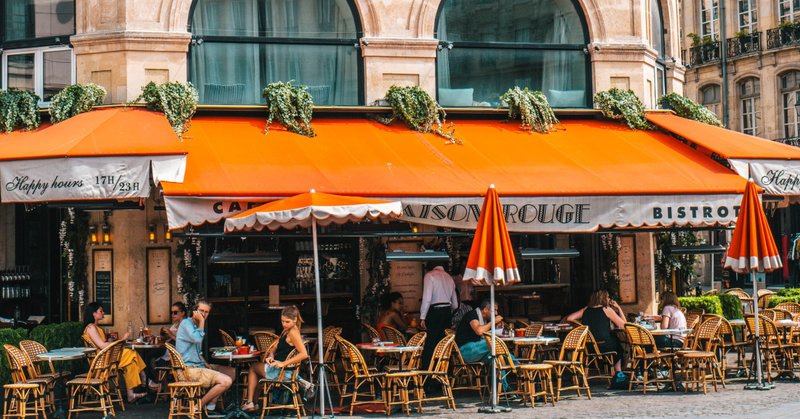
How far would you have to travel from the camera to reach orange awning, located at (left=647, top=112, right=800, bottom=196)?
15977 mm

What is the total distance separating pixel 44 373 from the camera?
14758 mm

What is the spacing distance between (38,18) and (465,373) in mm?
8524

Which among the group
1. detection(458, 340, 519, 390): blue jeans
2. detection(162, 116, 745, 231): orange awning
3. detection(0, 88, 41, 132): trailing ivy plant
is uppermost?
detection(0, 88, 41, 132): trailing ivy plant

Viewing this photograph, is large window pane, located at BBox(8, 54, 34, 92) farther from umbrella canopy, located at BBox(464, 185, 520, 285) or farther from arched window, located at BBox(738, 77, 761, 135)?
arched window, located at BBox(738, 77, 761, 135)

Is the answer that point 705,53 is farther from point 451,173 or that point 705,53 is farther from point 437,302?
point 451,173

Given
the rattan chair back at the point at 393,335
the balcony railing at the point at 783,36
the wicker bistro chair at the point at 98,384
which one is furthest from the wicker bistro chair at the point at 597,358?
the balcony railing at the point at 783,36

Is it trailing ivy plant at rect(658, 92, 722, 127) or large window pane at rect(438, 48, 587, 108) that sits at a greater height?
large window pane at rect(438, 48, 587, 108)

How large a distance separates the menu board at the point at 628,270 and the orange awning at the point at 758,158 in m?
2.25

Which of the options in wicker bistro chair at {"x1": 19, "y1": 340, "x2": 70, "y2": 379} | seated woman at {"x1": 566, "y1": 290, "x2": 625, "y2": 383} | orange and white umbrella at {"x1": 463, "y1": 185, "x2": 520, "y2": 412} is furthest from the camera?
seated woman at {"x1": 566, "y1": 290, "x2": 625, "y2": 383}

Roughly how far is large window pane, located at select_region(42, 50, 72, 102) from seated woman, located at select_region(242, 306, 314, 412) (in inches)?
243

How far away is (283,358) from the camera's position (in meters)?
13.1

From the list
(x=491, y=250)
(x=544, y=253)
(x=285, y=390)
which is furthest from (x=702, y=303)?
(x=285, y=390)

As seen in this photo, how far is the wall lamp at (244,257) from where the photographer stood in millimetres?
15266

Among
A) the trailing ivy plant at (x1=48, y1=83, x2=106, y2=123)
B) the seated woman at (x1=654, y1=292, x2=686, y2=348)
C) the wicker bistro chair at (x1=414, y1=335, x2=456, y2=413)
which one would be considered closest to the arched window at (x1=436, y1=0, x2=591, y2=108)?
the seated woman at (x1=654, y1=292, x2=686, y2=348)
